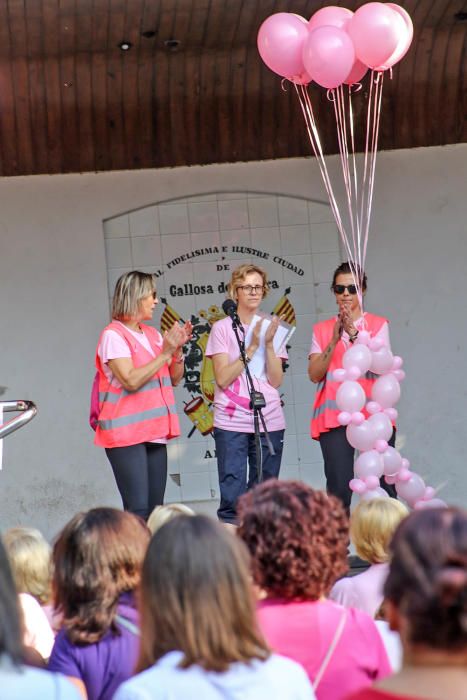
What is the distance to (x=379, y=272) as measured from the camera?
273 inches

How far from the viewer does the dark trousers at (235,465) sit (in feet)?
17.0

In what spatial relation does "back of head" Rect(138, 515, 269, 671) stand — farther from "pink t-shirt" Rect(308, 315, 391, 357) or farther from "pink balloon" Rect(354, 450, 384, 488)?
"pink t-shirt" Rect(308, 315, 391, 357)

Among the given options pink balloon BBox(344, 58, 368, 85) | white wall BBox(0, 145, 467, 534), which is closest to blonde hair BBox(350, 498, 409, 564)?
pink balloon BBox(344, 58, 368, 85)

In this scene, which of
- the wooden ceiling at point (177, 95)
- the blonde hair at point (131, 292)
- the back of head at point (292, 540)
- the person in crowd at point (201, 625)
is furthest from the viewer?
the wooden ceiling at point (177, 95)

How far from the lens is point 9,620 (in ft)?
5.31

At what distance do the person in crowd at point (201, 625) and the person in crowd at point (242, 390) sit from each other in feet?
10.9

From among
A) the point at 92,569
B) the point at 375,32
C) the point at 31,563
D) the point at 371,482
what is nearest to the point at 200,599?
the point at 92,569

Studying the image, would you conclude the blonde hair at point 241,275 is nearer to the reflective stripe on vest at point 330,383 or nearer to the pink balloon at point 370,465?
the reflective stripe on vest at point 330,383

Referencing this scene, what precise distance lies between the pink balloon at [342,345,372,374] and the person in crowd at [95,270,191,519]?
2.61 feet

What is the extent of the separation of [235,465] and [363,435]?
621 mm

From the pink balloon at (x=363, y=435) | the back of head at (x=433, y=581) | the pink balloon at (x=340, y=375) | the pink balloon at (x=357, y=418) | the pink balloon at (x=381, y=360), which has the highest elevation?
the pink balloon at (x=381, y=360)

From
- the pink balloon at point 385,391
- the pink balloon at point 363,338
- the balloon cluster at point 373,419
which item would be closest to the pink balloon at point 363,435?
the balloon cluster at point 373,419

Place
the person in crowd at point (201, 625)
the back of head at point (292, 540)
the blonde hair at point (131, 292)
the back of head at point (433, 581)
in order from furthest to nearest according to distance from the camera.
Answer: the blonde hair at point (131, 292)
the back of head at point (292, 540)
the person in crowd at point (201, 625)
the back of head at point (433, 581)

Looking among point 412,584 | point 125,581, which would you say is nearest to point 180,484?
point 125,581
